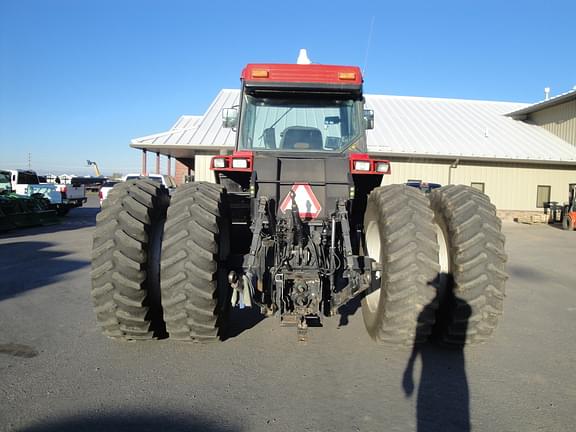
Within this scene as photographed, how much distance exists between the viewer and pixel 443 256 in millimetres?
4531

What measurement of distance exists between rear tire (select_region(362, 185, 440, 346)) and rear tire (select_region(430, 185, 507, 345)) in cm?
29

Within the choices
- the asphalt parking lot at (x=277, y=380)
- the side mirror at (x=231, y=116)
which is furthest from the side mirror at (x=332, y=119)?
the asphalt parking lot at (x=277, y=380)

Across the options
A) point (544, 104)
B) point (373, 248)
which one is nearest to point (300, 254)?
point (373, 248)

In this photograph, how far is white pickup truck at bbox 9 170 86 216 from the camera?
66.5 feet

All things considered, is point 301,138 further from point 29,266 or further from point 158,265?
point 29,266

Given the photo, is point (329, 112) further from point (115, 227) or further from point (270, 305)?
point (115, 227)

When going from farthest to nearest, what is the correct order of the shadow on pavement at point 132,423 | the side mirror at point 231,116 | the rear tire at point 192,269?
the side mirror at point 231,116
the rear tire at point 192,269
the shadow on pavement at point 132,423

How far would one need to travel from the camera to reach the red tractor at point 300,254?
4.07 meters

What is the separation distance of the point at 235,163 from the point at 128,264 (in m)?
1.45

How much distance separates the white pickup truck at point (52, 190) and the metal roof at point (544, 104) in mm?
25408

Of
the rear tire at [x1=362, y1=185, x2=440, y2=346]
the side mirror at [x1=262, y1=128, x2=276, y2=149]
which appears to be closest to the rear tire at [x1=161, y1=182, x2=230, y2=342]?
the side mirror at [x1=262, y1=128, x2=276, y2=149]

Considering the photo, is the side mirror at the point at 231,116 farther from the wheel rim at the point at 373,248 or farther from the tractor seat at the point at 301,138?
the wheel rim at the point at 373,248

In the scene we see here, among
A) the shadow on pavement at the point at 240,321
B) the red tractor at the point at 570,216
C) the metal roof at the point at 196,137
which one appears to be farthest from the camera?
the red tractor at the point at 570,216

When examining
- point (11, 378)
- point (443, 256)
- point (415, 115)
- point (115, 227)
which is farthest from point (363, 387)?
point (415, 115)
